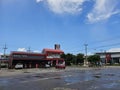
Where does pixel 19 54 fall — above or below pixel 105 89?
above

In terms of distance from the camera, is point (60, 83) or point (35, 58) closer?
Answer: point (60, 83)

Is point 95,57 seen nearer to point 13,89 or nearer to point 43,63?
point 43,63

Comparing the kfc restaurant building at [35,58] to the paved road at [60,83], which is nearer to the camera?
the paved road at [60,83]

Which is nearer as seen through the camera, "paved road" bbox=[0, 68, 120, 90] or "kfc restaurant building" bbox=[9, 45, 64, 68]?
"paved road" bbox=[0, 68, 120, 90]

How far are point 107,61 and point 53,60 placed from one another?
2930 inches

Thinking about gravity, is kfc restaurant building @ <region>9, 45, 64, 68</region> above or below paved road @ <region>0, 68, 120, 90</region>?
above

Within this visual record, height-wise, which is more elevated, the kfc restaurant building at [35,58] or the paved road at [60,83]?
the kfc restaurant building at [35,58]

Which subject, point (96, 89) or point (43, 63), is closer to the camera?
point (96, 89)

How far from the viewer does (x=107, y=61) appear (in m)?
169

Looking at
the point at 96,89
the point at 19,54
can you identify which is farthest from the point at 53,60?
the point at 96,89

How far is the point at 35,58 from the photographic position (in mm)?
94625

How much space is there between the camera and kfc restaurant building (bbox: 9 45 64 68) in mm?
88625

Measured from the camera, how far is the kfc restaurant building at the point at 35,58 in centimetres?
8862

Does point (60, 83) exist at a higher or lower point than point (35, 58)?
A: lower
